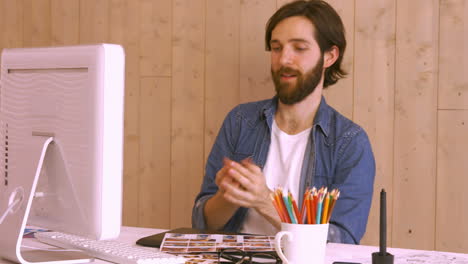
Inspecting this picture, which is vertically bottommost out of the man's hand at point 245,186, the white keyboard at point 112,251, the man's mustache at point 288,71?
the white keyboard at point 112,251

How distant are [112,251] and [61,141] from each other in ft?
0.83

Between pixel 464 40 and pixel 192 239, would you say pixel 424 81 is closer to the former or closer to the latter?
pixel 464 40

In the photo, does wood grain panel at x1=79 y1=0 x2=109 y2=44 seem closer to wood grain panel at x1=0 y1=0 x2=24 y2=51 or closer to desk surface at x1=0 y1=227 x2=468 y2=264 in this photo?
wood grain panel at x1=0 y1=0 x2=24 y2=51

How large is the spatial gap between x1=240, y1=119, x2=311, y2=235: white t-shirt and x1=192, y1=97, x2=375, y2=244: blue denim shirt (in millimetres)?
19

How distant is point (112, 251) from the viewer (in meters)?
1.23

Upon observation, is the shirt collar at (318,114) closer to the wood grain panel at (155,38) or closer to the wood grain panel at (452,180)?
the wood grain panel at (452,180)

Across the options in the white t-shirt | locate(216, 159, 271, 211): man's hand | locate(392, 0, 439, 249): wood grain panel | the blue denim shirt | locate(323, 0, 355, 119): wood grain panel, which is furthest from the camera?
locate(323, 0, 355, 119): wood grain panel

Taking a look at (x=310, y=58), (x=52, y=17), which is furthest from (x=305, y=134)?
(x=52, y=17)

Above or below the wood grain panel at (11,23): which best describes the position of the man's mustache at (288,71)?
below

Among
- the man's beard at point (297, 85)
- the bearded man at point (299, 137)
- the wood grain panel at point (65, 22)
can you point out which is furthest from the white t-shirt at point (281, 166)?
the wood grain panel at point (65, 22)

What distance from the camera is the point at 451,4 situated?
7.09 ft

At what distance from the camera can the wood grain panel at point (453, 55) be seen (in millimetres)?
2146

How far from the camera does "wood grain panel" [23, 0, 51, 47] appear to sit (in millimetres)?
2812

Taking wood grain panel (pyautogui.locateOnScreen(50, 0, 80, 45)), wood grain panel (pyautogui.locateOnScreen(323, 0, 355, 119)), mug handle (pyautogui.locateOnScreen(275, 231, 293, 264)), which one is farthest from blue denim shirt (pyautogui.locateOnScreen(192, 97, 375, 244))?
wood grain panel (pyautogui.locateOnScreen(50, 0, 80, 45))
